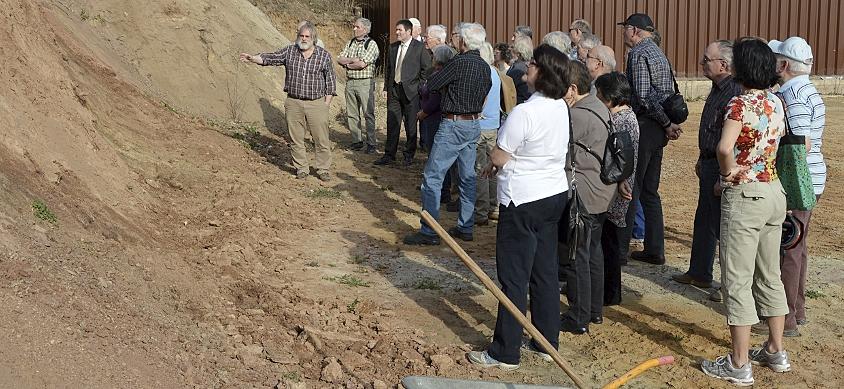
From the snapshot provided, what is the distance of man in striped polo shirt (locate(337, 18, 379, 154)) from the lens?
12.3m

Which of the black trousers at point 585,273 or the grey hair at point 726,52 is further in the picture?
the grey hair at point 726,52

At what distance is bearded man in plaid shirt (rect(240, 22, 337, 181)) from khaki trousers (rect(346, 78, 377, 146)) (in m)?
1.78

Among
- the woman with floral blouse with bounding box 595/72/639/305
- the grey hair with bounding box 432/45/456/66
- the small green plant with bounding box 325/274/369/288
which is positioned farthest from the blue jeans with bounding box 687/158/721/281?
the grey hair with bounding box 432/45/456/66

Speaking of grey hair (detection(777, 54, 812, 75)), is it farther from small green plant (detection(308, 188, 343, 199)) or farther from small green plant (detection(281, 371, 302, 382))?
small green plant (detection(308, 188, 343, 199))

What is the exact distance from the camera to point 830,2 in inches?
804

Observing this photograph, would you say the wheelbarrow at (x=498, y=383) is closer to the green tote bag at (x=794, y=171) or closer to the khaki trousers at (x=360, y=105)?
the green tote bag at (x=794, y=171)

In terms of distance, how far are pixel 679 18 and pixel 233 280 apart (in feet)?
51.0

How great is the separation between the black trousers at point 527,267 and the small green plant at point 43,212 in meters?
2.91

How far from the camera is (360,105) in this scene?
12.8 meters

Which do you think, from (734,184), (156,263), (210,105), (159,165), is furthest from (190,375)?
(210,105)

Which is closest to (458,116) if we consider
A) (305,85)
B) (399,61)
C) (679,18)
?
(305,85)

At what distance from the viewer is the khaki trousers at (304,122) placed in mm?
10750

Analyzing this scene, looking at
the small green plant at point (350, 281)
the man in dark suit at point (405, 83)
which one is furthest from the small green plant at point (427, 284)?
the man in dark suit at point (405, 83)

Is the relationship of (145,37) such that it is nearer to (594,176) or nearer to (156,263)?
(156,263)
